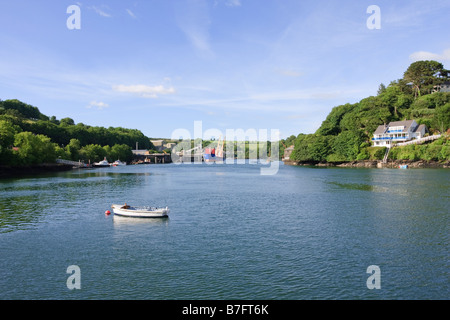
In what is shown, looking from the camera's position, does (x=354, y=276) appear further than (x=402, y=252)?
No

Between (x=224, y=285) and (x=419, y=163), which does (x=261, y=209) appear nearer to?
(x=224, y=285)

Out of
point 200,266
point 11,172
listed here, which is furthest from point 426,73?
point 11,172

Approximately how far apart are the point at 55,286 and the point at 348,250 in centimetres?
2605

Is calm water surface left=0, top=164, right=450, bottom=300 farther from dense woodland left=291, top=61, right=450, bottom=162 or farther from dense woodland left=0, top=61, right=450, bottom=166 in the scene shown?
dense woodland left=291, top=61, right=450, bottom=162

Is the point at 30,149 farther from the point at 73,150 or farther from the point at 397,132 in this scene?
the point at 397,132

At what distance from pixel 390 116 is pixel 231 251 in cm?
17456

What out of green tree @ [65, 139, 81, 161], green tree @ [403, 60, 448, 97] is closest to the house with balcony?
green tree @ [403, 60, 448, 97]

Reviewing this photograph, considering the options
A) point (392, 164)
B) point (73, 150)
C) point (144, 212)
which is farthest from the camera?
point (73, 150)

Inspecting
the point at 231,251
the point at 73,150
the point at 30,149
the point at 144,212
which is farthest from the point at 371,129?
the point at 73,150

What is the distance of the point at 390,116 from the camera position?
566 ft

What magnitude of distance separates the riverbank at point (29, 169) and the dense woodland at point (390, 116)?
142538mm

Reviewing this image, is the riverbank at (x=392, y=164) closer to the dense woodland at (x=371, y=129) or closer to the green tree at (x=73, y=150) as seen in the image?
the dense woodland at (x=371, y=129)

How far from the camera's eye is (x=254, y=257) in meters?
28.0

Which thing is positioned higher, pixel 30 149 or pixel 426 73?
pixel 426 73
